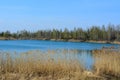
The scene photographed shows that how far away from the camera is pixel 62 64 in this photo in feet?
34.5

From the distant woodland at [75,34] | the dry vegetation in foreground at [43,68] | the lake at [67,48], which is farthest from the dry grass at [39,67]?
the distant woodland at [75,34]

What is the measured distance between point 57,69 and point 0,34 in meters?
108

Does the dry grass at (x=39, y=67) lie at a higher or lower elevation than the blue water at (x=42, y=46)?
higher

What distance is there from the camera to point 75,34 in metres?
102

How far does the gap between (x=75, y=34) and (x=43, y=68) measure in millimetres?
91712

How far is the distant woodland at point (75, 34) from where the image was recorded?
92875 mm

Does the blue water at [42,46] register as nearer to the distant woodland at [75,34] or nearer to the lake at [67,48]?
the lake at [67,48]

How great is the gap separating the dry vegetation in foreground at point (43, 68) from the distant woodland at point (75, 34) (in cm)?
7787

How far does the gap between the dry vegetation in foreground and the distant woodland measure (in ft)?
255

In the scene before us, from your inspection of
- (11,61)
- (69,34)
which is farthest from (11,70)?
(69,34)

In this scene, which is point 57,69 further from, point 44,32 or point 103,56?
point 44,32

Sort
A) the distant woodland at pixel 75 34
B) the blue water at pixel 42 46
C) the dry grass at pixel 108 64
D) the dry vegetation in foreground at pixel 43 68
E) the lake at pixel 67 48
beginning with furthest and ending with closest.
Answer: the distant woodland at pixel 75 34 → the blue water at pixel 42 46 → the lake at pixel 67 48 → the dry grass at pixel 108 64 → the dry vegetation in foreground at pixel 43 68

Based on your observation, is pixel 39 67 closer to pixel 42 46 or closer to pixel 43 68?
pixel 43 68

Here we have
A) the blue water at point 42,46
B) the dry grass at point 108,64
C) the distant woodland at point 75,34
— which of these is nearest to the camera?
the dry grass at point 108,64
